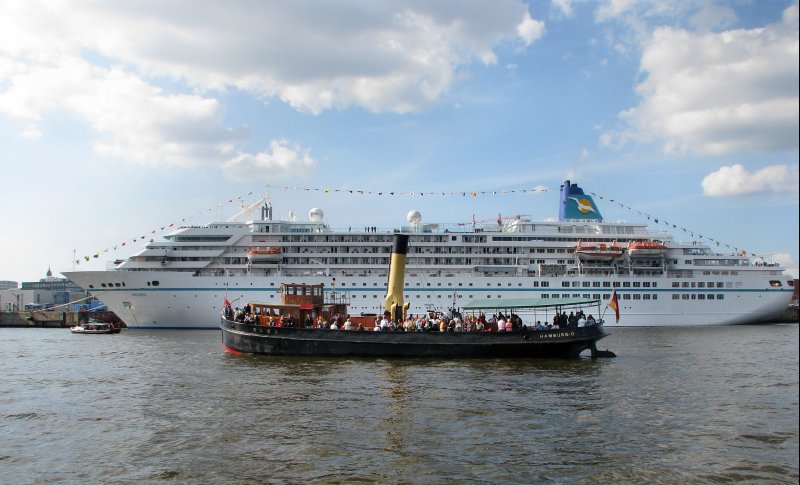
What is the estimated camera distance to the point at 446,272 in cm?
4797

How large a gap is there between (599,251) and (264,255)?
88.5 feet

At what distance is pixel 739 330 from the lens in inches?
1681

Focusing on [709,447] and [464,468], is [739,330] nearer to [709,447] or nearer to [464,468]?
[709,447]

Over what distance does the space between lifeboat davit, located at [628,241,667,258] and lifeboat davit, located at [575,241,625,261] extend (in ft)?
3.01

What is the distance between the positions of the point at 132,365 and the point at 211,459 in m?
15.4

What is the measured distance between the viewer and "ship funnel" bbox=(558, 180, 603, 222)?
53406 millimetres

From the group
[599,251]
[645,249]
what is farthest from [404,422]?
[645,249]

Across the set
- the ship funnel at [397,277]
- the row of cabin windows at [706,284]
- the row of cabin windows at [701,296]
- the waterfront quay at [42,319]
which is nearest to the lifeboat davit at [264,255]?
the ship funnel at [397,277]

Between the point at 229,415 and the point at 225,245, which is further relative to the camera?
the point at 225,245

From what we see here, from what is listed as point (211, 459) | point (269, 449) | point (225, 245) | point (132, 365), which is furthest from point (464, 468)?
point (225, 245)

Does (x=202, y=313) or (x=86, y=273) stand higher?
(x=86, y=273)

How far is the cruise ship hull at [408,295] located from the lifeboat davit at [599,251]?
2222 mm

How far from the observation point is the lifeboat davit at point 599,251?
159 ft

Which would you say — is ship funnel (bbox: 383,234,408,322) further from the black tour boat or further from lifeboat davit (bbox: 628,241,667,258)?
lifeboat davit (bbox: 628,241,667,258)
